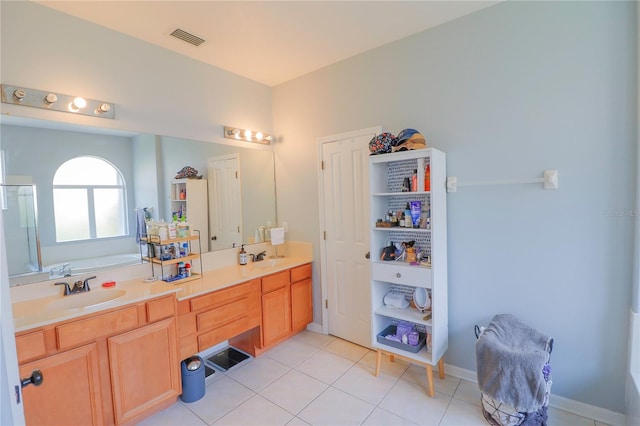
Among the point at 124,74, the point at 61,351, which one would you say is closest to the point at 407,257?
the point at 61,351

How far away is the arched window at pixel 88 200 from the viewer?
2.15 metres

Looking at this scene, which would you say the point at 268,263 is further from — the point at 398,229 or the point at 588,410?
the point at 588,410

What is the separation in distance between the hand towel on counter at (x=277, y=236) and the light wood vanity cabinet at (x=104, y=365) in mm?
1388

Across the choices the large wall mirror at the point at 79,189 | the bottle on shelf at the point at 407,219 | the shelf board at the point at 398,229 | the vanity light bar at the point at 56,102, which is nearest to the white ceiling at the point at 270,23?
the vanity light bar at the point at 56,102

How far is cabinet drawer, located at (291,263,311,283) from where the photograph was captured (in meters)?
3.16

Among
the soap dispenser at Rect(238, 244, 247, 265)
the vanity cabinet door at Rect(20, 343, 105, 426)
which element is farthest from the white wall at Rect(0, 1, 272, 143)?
the vanity cabinet door at Rect(20, 343, 105, 426)

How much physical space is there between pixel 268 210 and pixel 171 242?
4.19ft

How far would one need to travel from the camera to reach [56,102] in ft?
6.88

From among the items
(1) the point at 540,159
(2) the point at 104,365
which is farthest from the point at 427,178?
(2) the point at 104,365

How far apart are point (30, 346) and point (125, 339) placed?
1.48ft

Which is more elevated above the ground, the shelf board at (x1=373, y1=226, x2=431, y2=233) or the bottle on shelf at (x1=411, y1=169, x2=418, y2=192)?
the bottle on shelf at (x1=411, y1=169, x2=418, y2=192)

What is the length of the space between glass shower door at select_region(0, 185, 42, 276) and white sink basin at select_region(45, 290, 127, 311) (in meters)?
0.28

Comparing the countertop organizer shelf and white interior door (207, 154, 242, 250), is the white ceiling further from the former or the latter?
the countertop organizer shelf

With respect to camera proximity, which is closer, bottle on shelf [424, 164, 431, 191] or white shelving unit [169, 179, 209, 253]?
bottle on shelf [424, 164, 431, 191]
